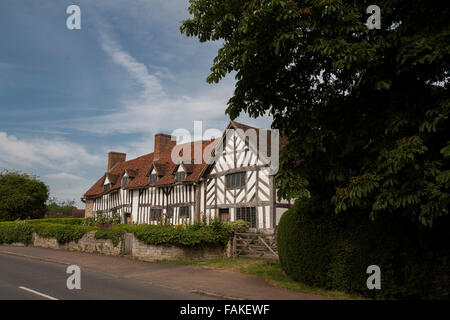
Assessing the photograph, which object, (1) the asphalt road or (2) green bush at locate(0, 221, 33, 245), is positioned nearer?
(1) the asphalt road

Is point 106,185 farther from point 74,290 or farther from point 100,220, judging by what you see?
point 74,290

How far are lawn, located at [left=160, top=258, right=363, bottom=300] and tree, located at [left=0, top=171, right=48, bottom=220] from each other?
31.8m

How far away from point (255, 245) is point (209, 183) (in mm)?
7930

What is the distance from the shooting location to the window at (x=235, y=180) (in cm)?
2220

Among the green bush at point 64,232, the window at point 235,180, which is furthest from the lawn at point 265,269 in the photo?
the green bush at point 64,232

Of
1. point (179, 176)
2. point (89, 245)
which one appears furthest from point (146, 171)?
point (89, 245)

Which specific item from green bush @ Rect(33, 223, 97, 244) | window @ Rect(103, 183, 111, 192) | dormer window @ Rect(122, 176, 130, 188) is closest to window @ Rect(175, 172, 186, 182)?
green bush @ Rect(33, 223, 97, 244)

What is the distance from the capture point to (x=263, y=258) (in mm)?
16766

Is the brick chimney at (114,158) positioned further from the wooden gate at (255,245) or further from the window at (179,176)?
the wooden gate at (255,245)

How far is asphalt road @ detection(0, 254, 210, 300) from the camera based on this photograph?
339 inches

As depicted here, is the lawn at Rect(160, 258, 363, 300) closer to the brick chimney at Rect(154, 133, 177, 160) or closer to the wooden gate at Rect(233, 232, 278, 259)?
the wooden gate at Rect(233, 232, 278, 259)
